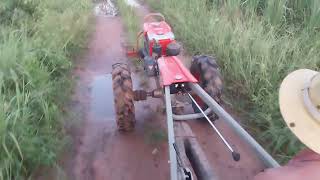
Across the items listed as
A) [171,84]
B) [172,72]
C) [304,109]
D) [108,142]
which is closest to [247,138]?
[304,109]

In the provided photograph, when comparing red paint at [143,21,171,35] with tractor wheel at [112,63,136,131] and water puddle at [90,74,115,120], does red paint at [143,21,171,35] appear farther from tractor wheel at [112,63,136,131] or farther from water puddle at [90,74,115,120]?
tractor wheel at [112,63,136,131]

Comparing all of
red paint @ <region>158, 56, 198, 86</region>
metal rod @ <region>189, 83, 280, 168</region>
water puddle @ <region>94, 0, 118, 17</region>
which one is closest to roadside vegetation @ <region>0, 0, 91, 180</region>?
red paint @ <region>158, 56, 198, 86</region>

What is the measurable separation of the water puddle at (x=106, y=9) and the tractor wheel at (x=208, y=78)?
6203mm

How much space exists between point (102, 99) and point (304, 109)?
11.5 ft

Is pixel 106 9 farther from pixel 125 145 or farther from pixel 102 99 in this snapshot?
pixel 125 145

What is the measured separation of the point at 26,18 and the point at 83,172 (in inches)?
137

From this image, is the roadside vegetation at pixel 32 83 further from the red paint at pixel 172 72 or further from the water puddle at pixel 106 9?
the water puddle at pixel 106 9

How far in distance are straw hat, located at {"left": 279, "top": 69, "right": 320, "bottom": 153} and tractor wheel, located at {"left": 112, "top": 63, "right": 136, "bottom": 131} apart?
6.92 ft

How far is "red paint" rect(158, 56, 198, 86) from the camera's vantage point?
3492 mm

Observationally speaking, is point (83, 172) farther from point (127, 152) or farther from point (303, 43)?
point (303, 43)

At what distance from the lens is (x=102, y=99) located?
16.3 feet

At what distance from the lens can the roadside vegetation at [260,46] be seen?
157 inches

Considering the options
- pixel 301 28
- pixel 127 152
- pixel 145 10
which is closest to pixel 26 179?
pixel 127 152

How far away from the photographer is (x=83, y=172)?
350 centimetres
